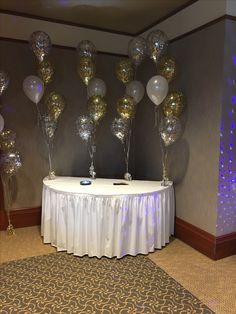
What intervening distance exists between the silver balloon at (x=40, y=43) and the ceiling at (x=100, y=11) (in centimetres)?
34

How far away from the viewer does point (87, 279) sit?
2.54 metres

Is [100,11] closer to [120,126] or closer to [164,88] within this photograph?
[164,88]

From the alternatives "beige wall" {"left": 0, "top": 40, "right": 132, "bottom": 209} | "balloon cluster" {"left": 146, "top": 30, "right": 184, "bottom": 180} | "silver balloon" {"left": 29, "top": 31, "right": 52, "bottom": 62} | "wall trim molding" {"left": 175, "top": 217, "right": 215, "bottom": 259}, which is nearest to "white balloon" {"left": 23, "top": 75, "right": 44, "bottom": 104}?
"silver balloon" {"left": 29, "top": 31, "right": 52, "bottom": 62}

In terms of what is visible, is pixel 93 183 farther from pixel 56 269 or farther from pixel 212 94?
pixel 212 94

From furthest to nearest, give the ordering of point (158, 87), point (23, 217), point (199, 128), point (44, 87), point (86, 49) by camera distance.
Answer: point (23, 217)
point (44, 87)
point (86, 49)
point (199, 128)
point (158, 87)

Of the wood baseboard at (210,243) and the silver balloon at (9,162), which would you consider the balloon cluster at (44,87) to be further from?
the wood baseboard at (210,243)

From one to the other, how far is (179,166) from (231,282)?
53.1 inches

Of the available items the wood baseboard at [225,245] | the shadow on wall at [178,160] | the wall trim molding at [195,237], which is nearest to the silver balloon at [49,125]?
the shadow on wall at [178,160]

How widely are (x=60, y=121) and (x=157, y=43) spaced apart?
1.59m

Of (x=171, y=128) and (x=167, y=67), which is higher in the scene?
(x=167, y=67)

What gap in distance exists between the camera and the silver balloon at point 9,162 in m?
3.24

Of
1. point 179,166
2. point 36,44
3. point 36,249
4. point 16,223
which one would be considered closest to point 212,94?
point 179,166

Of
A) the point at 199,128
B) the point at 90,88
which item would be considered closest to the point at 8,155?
the point at 90,88

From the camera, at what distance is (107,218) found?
2854mm
